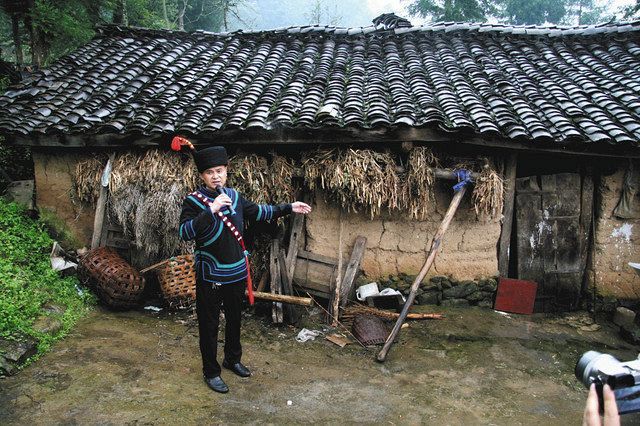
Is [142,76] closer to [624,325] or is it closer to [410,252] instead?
[410,252]

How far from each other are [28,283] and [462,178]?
5.71 metres

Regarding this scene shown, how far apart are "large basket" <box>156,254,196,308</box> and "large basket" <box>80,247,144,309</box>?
0.35 metres

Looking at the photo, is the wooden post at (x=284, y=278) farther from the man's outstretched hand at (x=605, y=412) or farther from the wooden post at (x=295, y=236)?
the man's outstretched hand at (x=605, y=412)

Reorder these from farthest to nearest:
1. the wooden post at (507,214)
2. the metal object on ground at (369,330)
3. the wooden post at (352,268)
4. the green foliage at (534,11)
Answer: the green foliage at (534,11), the wooden post at (507,214), the wooden post at (352,268), the metal object on ground at (369,330)

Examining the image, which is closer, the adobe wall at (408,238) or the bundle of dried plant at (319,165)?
the bundle of dried plant at (319,165)

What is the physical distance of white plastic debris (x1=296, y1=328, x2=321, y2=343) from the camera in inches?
208

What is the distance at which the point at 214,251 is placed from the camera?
3730 millimetres

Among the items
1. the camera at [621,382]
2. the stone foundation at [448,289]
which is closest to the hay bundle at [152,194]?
the stone foundation at [448,289]

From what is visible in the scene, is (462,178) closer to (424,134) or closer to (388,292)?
(424,134)

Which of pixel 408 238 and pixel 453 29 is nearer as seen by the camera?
pixel 408 238

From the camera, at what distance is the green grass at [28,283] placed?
456 cm

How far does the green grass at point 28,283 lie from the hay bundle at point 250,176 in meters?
2.53

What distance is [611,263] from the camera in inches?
242

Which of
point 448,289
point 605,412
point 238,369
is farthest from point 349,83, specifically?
point 605,412
